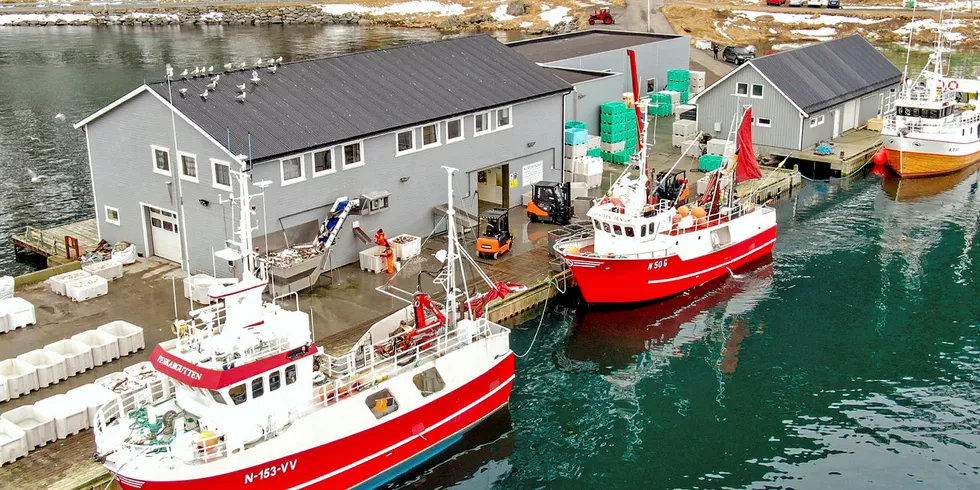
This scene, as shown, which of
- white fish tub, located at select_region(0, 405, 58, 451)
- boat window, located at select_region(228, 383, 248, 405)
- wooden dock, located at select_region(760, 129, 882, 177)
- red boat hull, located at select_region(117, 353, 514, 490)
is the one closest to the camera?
red boat hull, located at select_region(117, 353, 514, 490)

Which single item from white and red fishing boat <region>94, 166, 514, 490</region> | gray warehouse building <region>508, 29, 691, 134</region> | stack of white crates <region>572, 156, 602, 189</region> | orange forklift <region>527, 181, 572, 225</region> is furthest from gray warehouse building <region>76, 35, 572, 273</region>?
gray warehouse building <region>508, 29, 691, 134</region>

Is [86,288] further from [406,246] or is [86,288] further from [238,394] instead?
[238,394]

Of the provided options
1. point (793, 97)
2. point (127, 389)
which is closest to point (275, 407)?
point (127, 389)

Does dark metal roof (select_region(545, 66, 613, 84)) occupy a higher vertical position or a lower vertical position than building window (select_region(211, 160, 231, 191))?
higher

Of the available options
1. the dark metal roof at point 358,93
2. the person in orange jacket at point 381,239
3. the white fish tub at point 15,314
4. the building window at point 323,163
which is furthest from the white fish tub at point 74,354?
the person in orange jacket at point 381,239

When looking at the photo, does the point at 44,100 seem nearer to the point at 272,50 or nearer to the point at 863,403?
the point at 272,50

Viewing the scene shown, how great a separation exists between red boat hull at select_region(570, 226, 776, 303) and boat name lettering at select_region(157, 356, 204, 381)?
701 inches

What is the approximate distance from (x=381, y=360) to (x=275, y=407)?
3923mm

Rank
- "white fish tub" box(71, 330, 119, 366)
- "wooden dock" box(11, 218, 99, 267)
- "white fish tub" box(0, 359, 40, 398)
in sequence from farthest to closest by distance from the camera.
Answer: "wooden dock" box(11, 218, 99, 267) < "white fish tub" box(71, 330, 119, 366) < "white fish tub" box(0, 359, 40, 398)

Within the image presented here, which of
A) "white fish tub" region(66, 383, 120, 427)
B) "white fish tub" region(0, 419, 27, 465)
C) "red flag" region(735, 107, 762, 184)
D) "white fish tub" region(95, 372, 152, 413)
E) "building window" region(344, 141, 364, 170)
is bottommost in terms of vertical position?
"white fish tub" region(0, 419, 27, 465)

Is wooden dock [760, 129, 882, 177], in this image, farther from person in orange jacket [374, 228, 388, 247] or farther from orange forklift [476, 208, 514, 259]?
person in orange jacket [374, 228, 388, 247]

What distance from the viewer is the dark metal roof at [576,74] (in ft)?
188

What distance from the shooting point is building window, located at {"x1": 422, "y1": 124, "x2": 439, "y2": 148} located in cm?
4318

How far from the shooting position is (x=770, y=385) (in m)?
34.4
